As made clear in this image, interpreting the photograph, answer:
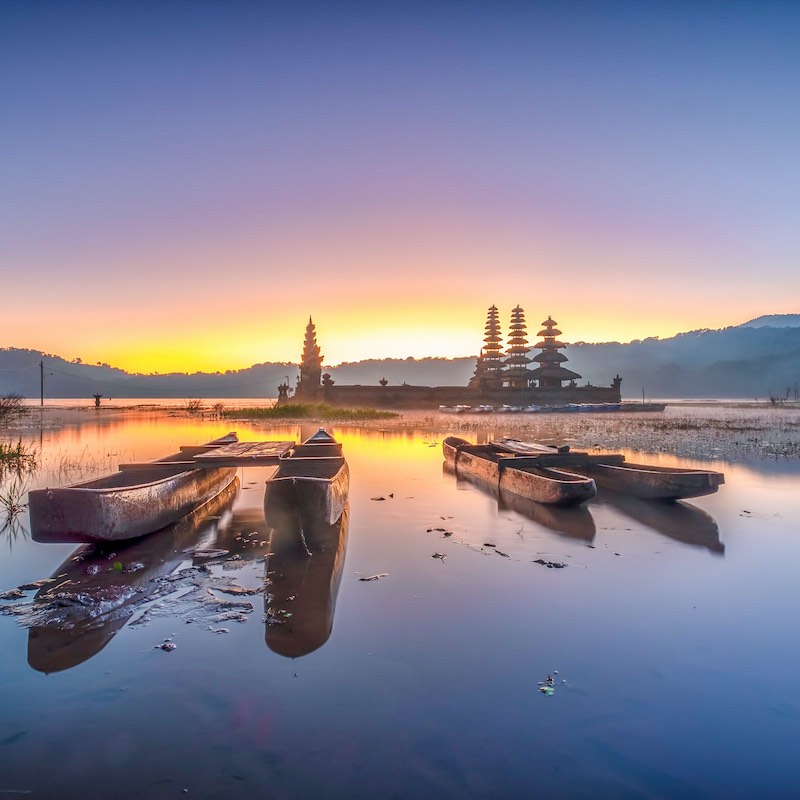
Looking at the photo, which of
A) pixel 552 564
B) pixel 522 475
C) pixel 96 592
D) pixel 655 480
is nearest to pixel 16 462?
pixel 96 592

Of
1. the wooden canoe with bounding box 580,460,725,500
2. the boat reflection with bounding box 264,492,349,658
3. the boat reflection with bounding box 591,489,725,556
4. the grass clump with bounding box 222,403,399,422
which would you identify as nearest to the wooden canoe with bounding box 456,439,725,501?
the wooden canoe with bounding box 580,460,725,500

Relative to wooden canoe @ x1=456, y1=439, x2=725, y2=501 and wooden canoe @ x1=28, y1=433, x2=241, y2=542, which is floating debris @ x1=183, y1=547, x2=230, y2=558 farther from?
wooden canoe @ x1=456, y1=439, x2=725, y2=501

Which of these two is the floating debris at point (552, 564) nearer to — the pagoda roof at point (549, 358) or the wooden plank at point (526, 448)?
the wooden plank at point (526, 448)

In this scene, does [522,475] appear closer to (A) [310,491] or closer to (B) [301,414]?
(A) [310,491]

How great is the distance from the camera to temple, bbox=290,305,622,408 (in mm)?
54812

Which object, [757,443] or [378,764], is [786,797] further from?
[757,443]

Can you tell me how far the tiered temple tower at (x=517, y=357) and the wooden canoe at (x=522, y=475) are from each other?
48.0 meters

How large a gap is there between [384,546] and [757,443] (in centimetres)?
1845

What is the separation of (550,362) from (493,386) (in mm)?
7809

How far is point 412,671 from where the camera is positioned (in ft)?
13.0

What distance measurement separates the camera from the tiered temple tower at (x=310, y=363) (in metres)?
61.2

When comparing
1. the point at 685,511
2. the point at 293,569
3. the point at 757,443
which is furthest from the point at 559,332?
the point at 293,569

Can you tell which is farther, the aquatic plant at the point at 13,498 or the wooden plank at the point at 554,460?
the wooden plank at the point at 554,460

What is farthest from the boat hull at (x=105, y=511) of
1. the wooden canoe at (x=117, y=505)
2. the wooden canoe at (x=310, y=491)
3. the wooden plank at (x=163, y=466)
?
the wooden canoe at (x=310, y=491)
